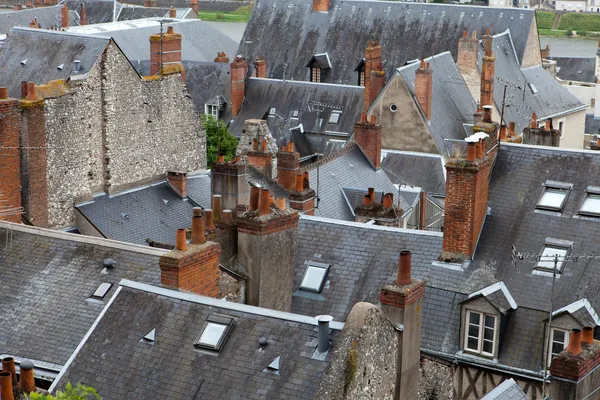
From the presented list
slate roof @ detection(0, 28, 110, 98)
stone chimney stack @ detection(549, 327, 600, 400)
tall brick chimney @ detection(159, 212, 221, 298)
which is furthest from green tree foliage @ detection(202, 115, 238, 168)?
stone chimney stack @ detection(549, 327, 600, 400)

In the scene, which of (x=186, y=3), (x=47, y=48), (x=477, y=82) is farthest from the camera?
(x=186, y=3)

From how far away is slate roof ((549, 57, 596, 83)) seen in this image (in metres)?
69.1

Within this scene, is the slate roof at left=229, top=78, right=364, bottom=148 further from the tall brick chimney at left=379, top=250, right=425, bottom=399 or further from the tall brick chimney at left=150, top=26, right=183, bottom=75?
the tall brick chimney at left=379, top=250, right=425, bottom=399

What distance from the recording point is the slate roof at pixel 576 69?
6906 centimetres

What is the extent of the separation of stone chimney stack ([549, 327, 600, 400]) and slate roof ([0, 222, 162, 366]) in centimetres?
714

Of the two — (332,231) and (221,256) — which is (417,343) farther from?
(332,231)

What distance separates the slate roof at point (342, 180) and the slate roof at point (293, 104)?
11.9 m

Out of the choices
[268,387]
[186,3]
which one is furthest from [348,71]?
[186,3]

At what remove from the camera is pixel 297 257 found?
21.7 meters

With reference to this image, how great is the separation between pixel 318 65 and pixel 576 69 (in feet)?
78.8

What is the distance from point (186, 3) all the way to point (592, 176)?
3087 inches

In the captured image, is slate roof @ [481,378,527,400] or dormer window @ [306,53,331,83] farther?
dormer window @ [306,53,331,83]

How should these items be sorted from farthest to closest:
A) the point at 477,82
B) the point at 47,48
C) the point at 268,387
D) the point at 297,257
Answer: the point at 477,82 < the point at 47,48 < the point at 297,257 < the point at 268,387

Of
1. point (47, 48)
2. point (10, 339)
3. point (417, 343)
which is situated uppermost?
point (47, 48)
